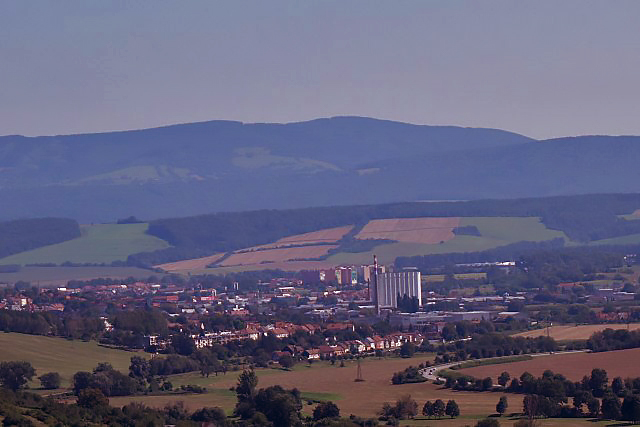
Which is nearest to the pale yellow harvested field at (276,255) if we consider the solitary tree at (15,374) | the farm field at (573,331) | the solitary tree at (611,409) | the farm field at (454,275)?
the farm field at (454,275)

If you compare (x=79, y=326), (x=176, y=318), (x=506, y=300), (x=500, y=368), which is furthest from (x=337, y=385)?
(x=506, y=300)

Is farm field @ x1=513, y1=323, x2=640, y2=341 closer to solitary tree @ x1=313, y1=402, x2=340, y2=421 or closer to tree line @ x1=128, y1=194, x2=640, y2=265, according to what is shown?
solitary tree @ x1=313, y1=402, x2=340, y2=421

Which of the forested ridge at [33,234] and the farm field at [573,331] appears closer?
the farm field at [573,331]

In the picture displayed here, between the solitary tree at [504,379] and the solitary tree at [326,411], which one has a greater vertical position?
the solitary tree at [504,379]

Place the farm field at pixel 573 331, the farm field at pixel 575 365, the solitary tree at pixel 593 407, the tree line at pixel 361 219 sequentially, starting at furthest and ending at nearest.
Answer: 1. the tree line at pixel 361 219
2. the farm field at pixel 573 331
3. the farm field at pixel 575 365
4. the solitary tree at pixel 593 407

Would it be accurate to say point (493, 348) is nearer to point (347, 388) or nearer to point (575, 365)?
point (575, 365)

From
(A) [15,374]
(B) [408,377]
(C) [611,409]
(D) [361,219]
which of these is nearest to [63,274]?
(D) [361,219]

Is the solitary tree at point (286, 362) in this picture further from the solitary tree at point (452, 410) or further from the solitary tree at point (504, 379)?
the solitary tree at point (452, 410)
